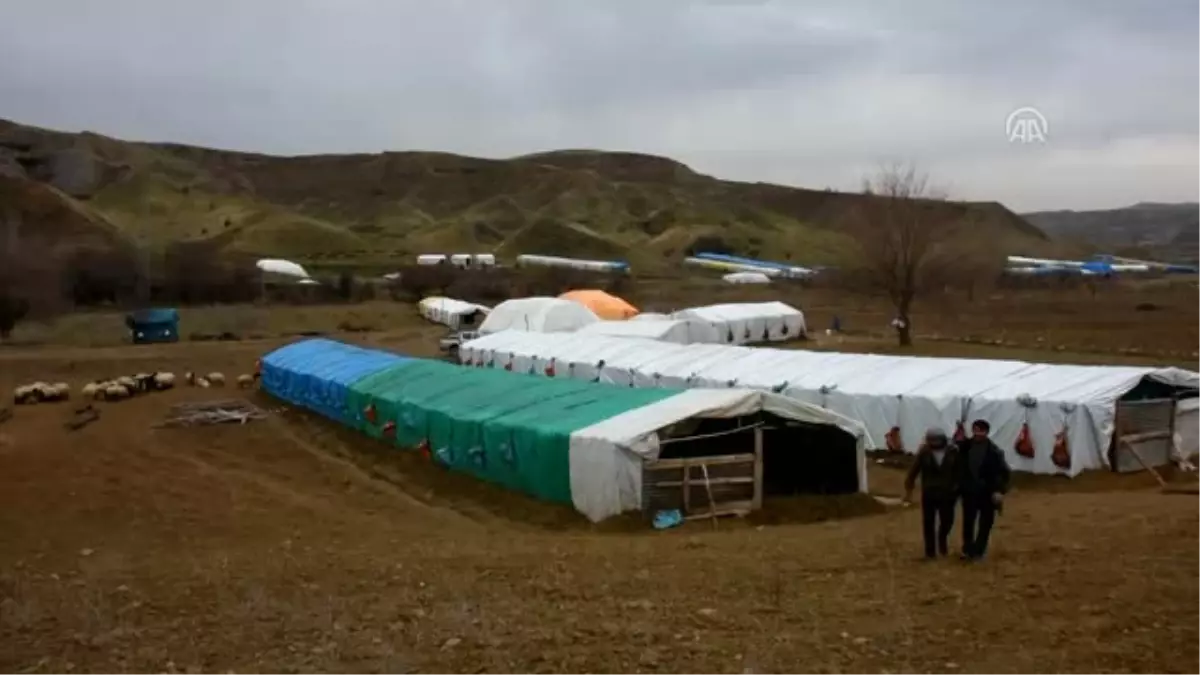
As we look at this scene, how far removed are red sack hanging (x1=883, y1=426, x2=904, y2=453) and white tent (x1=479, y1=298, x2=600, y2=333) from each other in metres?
25.6

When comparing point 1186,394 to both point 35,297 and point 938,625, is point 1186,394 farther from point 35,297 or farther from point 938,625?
point 35,297

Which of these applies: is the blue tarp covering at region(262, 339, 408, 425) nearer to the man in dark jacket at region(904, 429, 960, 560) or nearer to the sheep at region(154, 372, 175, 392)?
the sheep at region(154, 372, 175, 392)

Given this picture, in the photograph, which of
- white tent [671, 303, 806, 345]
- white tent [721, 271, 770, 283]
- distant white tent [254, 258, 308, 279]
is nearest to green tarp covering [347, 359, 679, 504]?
white tent [671, 303, 806, 345]

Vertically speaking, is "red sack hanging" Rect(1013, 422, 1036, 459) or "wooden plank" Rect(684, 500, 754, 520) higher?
"red sack hanging" Rect(1013, 422, 1036, 459)

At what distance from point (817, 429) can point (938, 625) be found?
9.93 metres

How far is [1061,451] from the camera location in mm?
19891

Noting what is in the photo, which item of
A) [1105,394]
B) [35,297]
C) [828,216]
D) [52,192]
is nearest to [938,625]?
[1105,394]

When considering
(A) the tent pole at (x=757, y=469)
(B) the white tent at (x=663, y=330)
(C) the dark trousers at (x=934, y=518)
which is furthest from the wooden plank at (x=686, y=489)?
(B) the white tent at (x=663, y=330)

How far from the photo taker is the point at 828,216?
176m

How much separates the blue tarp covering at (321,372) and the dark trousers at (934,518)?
19.2m

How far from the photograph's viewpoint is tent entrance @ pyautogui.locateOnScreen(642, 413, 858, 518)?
16.8 meters

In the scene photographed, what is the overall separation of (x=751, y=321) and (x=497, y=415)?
31.6 metres

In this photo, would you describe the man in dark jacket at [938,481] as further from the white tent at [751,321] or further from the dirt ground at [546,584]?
the white tent at [751,321]

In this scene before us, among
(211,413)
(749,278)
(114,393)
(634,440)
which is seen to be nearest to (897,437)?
(634,440)
